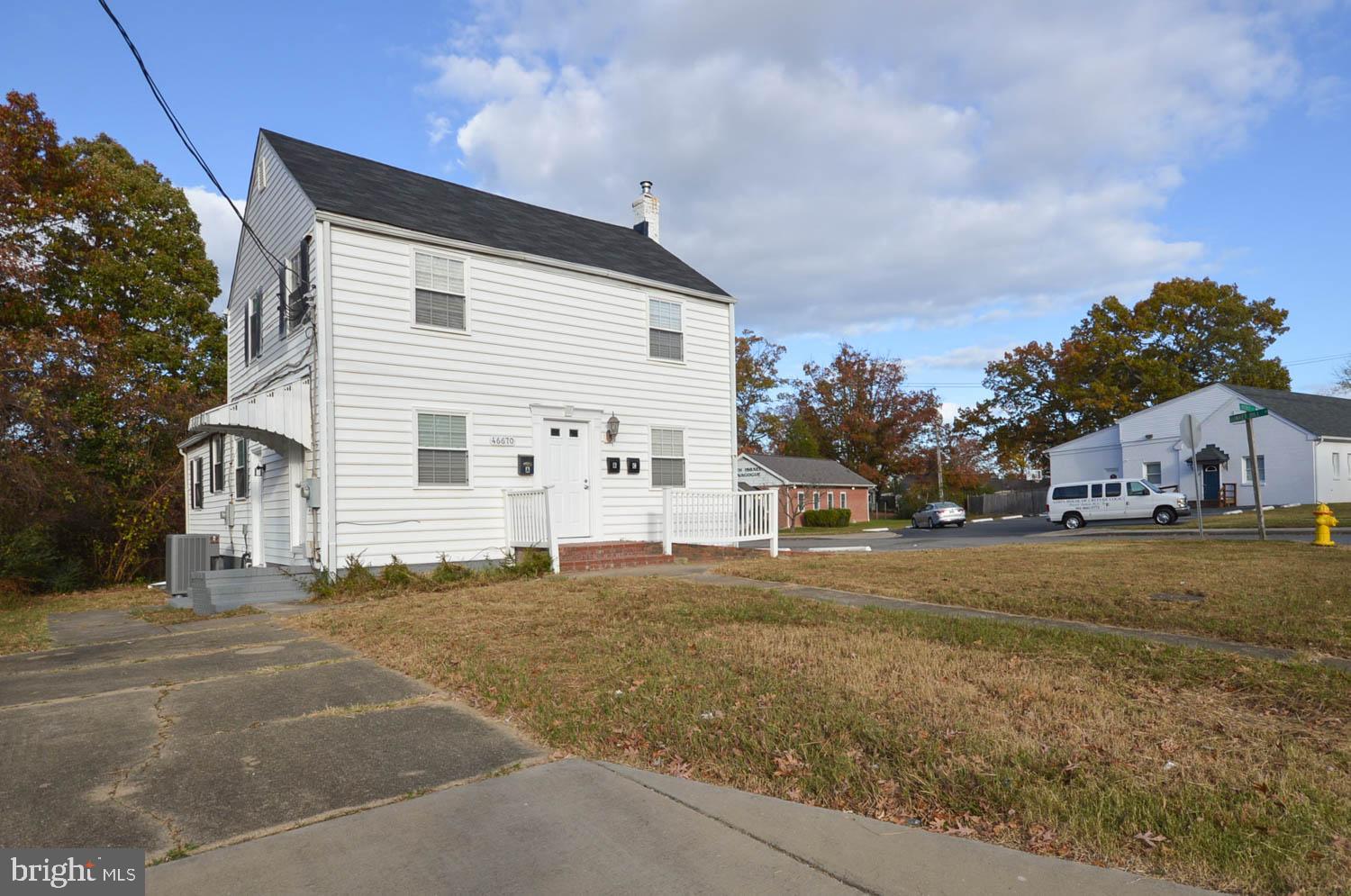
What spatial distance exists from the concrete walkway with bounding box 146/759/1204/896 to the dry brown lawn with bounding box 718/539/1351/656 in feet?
15.0

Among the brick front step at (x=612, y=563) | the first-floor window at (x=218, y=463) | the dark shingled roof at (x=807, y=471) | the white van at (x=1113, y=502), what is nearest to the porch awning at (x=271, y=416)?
the brick front step at (x=612, y=563)

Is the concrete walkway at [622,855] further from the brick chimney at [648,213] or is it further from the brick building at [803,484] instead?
the brick building at [803,484]

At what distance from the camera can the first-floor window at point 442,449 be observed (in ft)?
42.5

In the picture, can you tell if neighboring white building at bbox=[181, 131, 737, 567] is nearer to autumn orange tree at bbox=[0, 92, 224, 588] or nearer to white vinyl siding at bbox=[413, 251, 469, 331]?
white vinyl siding at bbox=[413, 251, 469, 331]

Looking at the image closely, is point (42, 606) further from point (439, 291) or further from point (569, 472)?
point (569, 472)

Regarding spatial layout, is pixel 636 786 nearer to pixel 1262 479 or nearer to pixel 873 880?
pixel 873 880

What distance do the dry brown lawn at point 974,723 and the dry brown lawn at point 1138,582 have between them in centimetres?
126

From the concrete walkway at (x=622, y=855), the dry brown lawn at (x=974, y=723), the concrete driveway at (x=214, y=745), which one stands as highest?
the dry brown lawn at (x=974, y=723)

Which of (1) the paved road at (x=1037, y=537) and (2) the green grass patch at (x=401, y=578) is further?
(1) the paved road at (x=1037, y=537)

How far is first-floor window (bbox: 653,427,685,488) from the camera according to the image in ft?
51.7

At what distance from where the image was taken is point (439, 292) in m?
13.3

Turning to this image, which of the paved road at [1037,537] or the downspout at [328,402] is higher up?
the downspout at [328,402]

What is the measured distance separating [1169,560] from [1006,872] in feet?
38.4

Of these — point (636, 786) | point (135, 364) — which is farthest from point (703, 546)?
point (135, 364)
